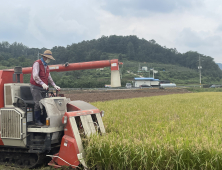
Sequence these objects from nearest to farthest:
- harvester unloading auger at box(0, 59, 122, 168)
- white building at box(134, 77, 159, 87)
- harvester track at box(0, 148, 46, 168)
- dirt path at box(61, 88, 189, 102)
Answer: harvester unloading auger at box(0, 59, 122, 168) → harvester track at box(0, 148, 46, 168) → dirt path at box(61, 88, 189, 102) → white building at box(134, 77, 159, 87)

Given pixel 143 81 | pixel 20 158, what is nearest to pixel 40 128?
pixel 20 158

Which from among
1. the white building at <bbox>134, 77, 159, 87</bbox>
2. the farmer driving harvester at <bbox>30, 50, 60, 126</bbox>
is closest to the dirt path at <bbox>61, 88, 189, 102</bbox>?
the farmer driving harvester at <bbox>30, 50, 60, 126</bbox>

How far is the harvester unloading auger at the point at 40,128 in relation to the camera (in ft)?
17.4

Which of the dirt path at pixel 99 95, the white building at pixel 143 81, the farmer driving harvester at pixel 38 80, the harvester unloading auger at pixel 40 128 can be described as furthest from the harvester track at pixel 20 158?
the white building at pixel 143 81

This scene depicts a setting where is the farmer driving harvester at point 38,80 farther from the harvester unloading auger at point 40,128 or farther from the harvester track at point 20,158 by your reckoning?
the harvester track at point 20,158

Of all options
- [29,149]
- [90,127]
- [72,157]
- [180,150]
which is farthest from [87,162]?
[180,150]

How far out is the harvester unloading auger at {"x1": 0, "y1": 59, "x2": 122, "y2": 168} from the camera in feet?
17.4

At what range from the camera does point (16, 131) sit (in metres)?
5.60

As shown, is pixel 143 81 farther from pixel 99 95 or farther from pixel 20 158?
pixel 20 158

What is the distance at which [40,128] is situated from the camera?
18.1 ft

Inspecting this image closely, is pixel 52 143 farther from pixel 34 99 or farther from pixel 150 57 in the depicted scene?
pixel 150 57

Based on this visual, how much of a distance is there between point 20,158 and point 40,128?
1.23m

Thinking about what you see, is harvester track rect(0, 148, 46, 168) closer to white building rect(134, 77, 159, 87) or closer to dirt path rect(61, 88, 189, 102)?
dirt path rect(61, 88, 189, 102)

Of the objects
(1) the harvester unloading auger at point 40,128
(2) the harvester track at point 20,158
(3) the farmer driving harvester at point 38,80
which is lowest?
(2) the harvester track at point 20,158
